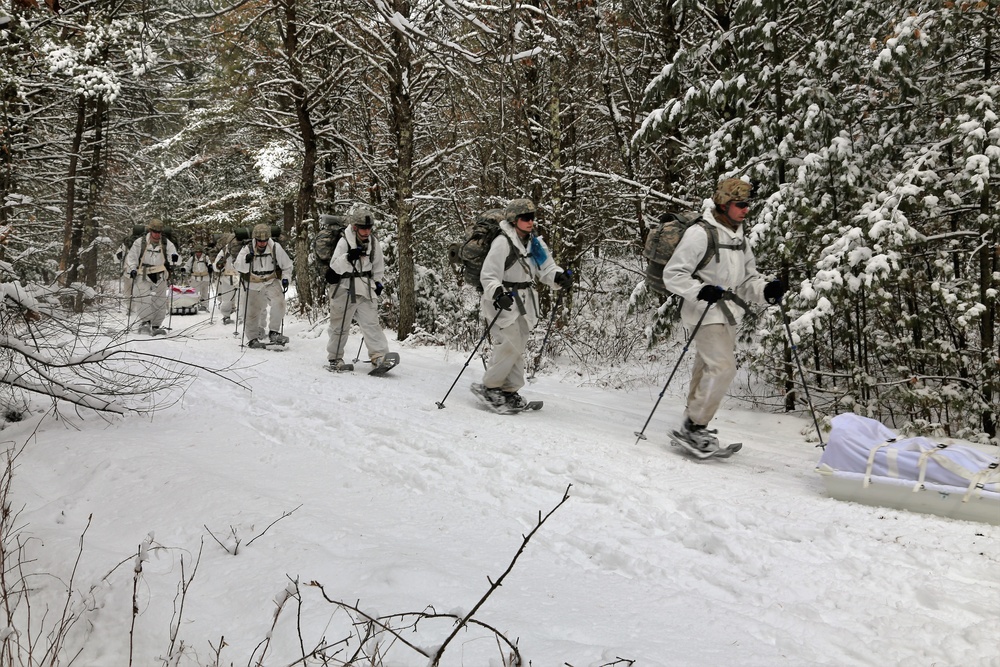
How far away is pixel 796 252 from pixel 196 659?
707cm

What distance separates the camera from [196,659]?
8.16ft

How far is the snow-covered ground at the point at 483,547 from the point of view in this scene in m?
2.65

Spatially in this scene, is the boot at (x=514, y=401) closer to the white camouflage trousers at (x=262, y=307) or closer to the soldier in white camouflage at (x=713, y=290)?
the soldier in white camouflage at (x=713, y=290)

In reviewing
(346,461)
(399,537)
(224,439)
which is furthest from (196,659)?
(224,439)

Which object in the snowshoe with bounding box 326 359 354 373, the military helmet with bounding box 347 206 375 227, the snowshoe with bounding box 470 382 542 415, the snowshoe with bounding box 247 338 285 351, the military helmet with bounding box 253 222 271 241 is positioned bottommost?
the snowshoe with bounding box 247 338 285 351

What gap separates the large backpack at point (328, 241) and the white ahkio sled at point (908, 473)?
22.6 ft

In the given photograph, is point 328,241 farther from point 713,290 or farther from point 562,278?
point 713,290

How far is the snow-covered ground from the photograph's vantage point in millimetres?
2648

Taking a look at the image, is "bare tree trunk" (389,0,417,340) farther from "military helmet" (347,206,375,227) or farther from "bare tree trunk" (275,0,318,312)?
"bare tree trunk" (275,0,318,312)

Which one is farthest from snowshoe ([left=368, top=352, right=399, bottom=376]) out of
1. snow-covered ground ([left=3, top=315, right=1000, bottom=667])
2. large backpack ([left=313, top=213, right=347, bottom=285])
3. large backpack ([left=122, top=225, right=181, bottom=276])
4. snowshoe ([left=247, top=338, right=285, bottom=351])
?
large backpack ([left=122, top=225, right=181, bottom=276])

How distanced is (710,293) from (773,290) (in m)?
0.68

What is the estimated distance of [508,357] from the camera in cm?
716

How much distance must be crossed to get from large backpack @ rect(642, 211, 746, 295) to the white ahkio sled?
191 centimetres

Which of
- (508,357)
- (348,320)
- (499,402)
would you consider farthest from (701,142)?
(348,320)
